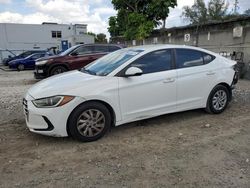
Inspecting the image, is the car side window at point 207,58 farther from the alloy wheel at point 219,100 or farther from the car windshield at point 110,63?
the car windshield at point 110,63

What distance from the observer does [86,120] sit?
171 inches

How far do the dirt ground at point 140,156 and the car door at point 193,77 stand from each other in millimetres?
409

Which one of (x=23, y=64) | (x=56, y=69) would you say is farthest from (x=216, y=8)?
(x=56, y=69)

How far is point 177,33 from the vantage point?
1576 centimetres

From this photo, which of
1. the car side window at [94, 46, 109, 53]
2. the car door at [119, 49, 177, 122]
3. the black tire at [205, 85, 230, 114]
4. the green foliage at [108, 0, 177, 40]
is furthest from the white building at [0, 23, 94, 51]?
the car door at [119, 49, 177, 122]

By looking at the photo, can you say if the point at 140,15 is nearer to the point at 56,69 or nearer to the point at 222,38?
the point at 222,38

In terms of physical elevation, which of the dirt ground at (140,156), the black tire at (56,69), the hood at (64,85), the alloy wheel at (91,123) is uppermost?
the hood at (64,85)

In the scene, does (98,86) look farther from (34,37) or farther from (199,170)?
(34,37)

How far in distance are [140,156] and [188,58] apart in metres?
2.46

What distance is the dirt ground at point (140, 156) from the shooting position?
328 cm

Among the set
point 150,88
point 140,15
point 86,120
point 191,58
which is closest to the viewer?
point 86,120

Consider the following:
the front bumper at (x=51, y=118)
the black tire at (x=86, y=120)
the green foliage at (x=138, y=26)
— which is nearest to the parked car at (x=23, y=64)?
the green foliage at (x=138, y=26)

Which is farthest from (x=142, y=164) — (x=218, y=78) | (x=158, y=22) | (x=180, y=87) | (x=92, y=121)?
(x=158, y=22)

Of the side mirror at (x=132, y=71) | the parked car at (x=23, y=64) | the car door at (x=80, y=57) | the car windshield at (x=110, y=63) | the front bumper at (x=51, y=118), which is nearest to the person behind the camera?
the front bumper at (x=51, y=118)
